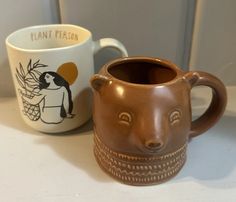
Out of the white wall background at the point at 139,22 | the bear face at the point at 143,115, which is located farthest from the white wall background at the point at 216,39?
the bear face at the point at 143,115

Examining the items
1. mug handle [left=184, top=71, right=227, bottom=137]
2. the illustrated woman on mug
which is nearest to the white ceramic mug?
the illustrated woman on mug

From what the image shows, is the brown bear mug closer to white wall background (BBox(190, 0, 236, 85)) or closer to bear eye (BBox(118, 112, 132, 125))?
bear eye (BBox(118, 112, 132, 125))

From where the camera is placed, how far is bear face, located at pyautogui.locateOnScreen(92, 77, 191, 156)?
0.92ft

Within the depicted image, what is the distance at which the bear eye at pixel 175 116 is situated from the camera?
289 millimetres

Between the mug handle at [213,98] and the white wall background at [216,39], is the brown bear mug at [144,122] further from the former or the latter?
the white wall background at [216,39]

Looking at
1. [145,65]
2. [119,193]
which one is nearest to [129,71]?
[145,65]

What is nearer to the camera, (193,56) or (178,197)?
(178,197)

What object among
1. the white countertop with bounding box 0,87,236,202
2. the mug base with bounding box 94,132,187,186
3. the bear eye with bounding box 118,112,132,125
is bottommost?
the white countertop with bounding box 0,87,236,202

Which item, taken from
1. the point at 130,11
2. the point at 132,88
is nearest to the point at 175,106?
the point at 132,88

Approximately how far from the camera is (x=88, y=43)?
36 cm

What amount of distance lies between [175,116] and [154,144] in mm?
33

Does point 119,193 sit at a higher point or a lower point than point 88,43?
lower

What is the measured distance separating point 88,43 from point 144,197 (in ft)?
0.53

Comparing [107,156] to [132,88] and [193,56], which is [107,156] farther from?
[193,56]
